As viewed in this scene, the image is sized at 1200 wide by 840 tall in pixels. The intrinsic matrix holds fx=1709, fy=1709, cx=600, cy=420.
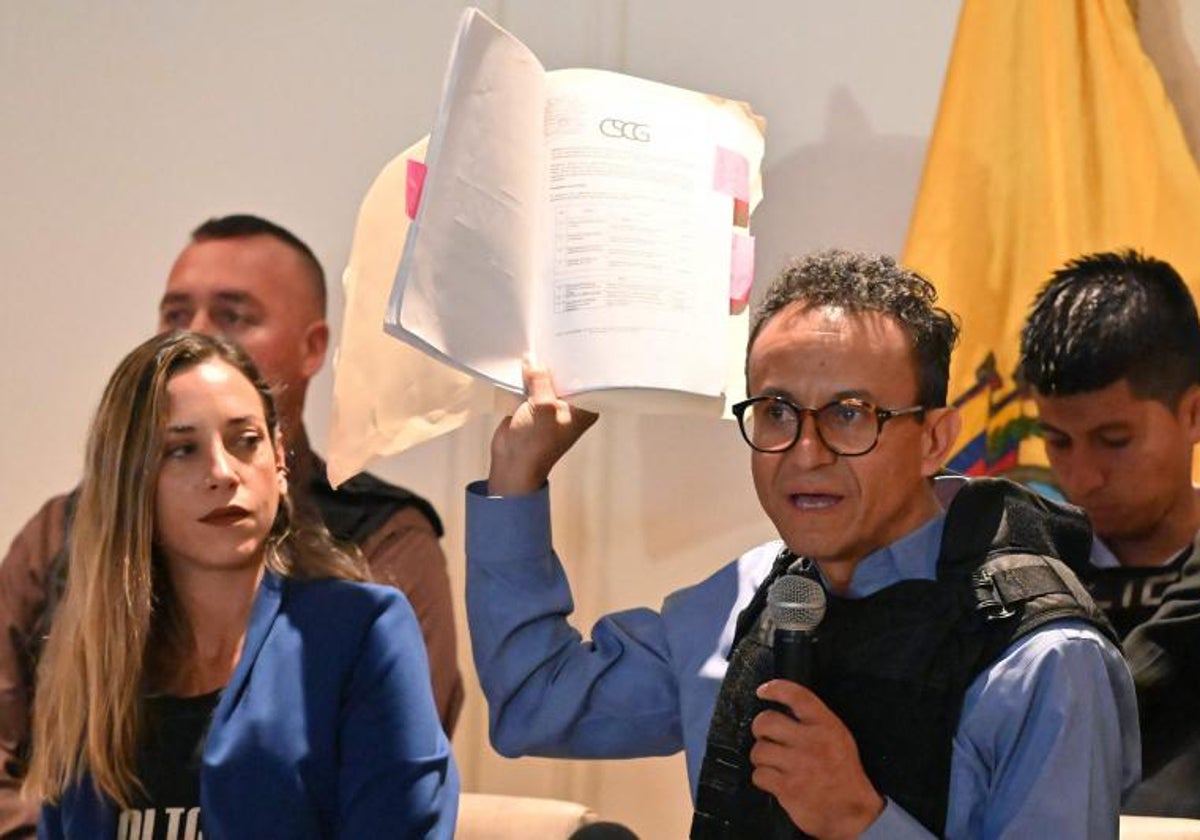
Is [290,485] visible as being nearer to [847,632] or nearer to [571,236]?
[571,236]

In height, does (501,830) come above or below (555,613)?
below

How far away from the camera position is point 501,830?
104 inches

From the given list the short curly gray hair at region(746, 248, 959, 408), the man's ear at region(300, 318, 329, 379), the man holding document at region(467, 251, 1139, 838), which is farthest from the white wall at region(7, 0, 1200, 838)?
the short curly gray hair at region(746, 248, 959, 408)

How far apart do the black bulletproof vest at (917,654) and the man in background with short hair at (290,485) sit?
161cm

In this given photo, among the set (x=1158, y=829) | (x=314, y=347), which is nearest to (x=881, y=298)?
(x=1158, y=829)

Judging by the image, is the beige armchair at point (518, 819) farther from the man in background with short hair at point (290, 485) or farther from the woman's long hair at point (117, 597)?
the man in background with short hair at point (290, 485)

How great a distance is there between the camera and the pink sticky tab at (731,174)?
2.20 meters

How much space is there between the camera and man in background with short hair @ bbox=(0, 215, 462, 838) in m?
3.22

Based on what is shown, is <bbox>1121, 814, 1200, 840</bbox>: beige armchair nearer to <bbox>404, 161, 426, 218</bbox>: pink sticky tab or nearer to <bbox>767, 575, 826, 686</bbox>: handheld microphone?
<bbox>767, 575, 826, 686</bbox>: handheld microphone

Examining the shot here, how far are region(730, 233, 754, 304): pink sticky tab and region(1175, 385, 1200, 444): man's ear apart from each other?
1073mm

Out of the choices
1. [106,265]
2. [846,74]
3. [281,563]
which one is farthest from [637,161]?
[106,265]

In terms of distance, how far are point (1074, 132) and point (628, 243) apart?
4.82ft

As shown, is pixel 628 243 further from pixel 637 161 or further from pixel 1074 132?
pixel 1074 132

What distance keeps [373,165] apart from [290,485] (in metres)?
0.79
